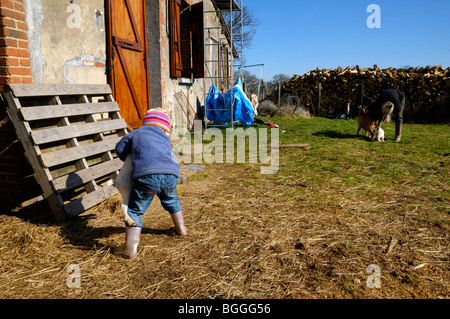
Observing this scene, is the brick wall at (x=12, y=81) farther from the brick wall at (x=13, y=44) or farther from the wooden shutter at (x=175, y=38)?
the wooden shutter at (x=175, y=38)

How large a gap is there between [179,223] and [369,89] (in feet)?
43.0

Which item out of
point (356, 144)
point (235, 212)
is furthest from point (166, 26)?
point (235, 212)

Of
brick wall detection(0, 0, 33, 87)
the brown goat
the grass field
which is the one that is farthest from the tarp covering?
brick wall detection(0, 0, 33, 87)

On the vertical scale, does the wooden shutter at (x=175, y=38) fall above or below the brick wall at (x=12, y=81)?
above

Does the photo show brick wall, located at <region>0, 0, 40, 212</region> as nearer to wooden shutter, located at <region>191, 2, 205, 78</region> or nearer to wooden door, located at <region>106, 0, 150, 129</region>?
wooden door, located at <region>106, 0, 150, 129</region>

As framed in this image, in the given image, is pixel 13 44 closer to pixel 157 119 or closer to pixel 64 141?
pixel 64 141

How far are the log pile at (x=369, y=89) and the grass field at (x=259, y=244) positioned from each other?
910cm

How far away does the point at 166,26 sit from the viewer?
297 inches

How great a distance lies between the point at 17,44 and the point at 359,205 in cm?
412

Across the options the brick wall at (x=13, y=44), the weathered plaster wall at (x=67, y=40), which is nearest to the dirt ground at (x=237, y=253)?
the brick wall at (x=13, y=44)

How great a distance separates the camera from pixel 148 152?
101 inches

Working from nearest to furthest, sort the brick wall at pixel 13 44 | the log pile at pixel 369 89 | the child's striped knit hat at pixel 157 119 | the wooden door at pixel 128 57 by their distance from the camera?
the child's striped knit hat at pixel 157 119 → the brick wall at pixel 13 44 → the wooden door at pixel 128 57 → the log pile at pixel 369 89

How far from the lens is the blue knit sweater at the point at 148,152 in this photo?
251 centimetres
